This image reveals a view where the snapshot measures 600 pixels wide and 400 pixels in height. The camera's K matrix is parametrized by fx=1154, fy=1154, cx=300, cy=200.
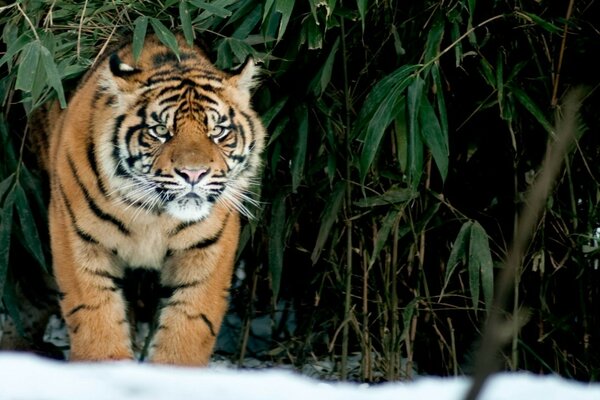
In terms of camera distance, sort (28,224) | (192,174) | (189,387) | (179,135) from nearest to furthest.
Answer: (189,387) < (192,174) < (179,135) < (28,224)

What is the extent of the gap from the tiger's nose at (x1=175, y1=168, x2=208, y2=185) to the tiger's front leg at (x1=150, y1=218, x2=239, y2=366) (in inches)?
13.1

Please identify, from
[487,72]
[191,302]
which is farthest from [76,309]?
[487,72]

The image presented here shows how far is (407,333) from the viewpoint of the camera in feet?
13.4

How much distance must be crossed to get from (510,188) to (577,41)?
0.59 meters

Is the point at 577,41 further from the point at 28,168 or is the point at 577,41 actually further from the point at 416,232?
the point at 28,168

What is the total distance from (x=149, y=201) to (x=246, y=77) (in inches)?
19.7

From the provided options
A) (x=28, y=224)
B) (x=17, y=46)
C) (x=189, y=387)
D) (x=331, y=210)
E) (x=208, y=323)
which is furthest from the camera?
(x=28, y=224)

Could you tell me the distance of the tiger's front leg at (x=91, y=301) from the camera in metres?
3.61

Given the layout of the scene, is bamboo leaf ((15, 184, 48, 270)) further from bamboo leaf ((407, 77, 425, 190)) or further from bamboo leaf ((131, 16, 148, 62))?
bamboo leaf ((407, 77, 425, 190))

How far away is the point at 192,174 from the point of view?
3.35 meters

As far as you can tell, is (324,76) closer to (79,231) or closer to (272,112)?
(272,112)

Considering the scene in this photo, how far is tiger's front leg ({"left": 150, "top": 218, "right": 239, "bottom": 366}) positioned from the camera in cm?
364

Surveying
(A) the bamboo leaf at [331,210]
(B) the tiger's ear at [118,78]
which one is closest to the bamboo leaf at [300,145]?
(A) the bamboo leaf at [331,210]

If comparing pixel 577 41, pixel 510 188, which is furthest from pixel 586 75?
pixel 510 188
